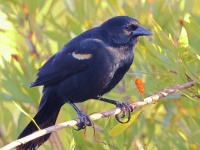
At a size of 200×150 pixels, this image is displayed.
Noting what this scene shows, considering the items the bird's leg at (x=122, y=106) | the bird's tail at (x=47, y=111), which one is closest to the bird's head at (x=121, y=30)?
the bird's leg at (x=122, y=106)

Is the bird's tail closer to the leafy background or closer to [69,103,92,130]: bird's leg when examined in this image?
the leafy background

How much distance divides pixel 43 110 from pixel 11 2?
562mm

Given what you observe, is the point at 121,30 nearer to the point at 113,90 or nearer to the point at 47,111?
the point at 113,90

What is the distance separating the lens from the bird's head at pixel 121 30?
111 inches

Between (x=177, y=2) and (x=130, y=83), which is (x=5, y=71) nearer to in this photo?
(x=130, y=83)

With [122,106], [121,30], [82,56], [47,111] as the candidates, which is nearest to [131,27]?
[121,30]

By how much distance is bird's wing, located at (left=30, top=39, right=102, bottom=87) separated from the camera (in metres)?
2.78

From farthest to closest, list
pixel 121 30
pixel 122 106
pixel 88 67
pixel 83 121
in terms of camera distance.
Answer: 1. pixel 121 30
2. pixel 88 67
3. pixel 122 106
4. pixel 83 121

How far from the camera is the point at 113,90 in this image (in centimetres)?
285

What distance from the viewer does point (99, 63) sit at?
2.72 metres

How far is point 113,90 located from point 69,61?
269mm

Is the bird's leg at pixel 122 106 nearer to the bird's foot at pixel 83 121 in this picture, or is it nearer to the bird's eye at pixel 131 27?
the bird's foot at pixel 83 121

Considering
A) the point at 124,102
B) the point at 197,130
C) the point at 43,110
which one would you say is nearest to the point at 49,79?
the point at 43,110

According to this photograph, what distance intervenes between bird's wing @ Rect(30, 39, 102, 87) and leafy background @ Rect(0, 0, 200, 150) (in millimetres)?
49
